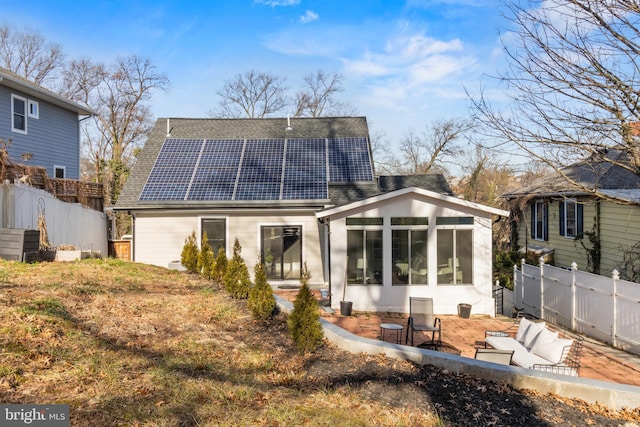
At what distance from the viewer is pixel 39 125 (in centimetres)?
1903

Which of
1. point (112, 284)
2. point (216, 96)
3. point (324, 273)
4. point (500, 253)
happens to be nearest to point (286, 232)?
point (324, 273)

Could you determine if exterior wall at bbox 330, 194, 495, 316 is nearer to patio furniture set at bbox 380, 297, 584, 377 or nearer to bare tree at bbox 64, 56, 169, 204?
patio furniture set at bbox 380, 297, 584, 377

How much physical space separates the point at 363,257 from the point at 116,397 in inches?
314

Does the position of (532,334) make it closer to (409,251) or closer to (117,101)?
(409,251)

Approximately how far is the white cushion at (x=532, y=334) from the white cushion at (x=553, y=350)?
448 mm

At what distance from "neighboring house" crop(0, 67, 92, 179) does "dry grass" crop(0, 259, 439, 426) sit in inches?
498

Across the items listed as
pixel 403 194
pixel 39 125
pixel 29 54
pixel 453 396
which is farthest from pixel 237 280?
pixel 29 54

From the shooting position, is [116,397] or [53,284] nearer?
[116,397]

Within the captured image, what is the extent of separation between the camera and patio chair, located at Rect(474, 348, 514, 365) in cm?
581

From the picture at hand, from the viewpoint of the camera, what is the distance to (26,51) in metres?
31.2

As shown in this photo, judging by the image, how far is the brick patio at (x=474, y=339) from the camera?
22.2ft

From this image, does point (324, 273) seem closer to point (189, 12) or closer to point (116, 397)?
point (116, 397)

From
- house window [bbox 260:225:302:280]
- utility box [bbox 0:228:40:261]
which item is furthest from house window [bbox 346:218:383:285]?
utility box [bbox 0:228:40:261]

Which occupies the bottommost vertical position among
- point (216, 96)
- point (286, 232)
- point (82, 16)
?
point (286, 232)
